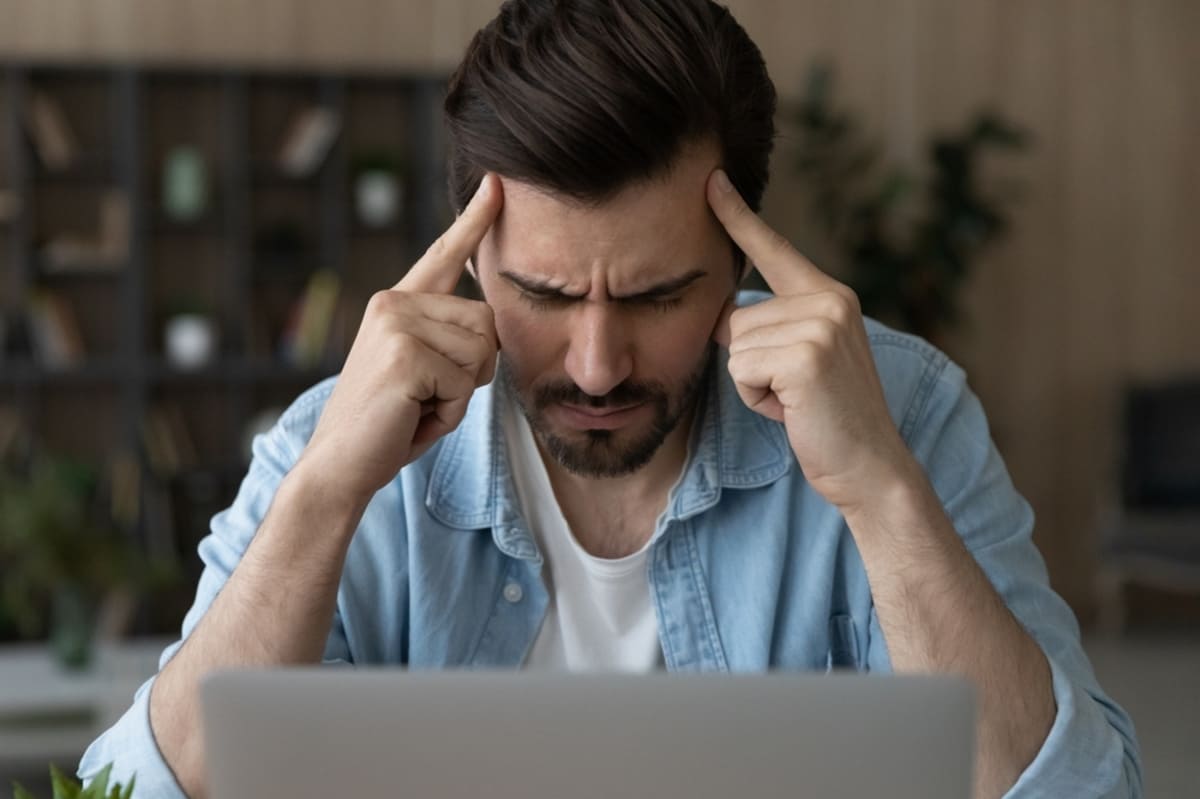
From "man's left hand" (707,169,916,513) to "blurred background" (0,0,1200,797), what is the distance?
378cm

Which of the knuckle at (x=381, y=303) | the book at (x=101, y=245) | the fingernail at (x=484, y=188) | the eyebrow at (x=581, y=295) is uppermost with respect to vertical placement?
the fingernail at (x=484, y=188)

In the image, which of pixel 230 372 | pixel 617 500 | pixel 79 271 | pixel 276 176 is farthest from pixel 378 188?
pixel 617 500

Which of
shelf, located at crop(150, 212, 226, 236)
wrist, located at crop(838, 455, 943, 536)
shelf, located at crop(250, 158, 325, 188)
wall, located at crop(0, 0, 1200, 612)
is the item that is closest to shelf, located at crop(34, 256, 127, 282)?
shelf, located at crop(150, 212, 226, 236)

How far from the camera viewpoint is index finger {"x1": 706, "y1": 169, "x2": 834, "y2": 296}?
1.57m

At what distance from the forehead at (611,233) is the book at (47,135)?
4711 mm

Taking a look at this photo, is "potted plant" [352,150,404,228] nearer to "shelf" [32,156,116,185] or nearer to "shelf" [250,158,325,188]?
"shelf" [250,158,325,188]

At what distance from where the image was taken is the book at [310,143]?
6039 millimetres

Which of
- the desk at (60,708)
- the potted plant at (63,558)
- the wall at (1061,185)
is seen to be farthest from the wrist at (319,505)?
the wall at (1061,185)

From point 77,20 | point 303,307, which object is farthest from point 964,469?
point 77,20

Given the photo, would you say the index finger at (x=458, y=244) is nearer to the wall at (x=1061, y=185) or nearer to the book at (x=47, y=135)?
the book at (x=47, y=135)

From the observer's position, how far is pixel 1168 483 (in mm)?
6711

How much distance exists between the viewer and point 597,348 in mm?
1544

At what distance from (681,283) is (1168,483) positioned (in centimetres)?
570

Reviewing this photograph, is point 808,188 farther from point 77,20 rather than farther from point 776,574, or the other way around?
point 776,574
